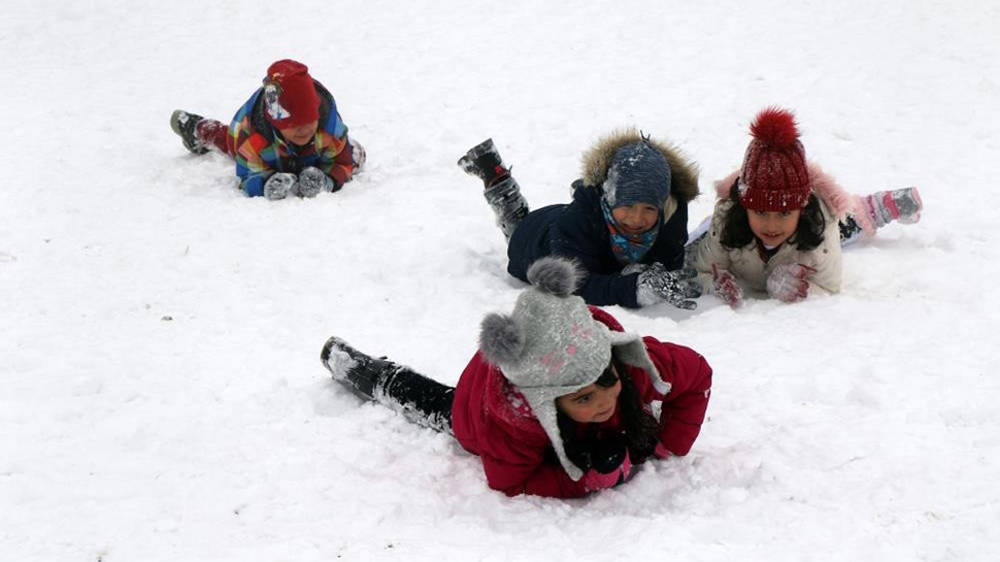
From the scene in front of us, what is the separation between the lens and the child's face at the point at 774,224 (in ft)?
13.3

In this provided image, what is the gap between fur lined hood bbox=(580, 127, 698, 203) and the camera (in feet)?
14.0

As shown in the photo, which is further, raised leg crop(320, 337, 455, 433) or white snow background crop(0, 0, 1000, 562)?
raised leg crop(320, 337, 455, 433)

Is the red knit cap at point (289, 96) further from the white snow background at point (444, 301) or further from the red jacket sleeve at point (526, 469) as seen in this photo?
the red jacket sleeve at point (526, 469)

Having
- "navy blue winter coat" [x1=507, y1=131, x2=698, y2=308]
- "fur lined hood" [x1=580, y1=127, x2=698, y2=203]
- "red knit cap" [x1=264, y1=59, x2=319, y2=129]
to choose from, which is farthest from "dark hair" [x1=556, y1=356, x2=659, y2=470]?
"red knit cap" [x1=264, y1=59, x2=319, y2=129]

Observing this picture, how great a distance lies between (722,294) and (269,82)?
3035 mm

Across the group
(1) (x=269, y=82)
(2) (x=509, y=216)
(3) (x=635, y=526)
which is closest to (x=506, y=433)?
(3) (x=635, y=526)

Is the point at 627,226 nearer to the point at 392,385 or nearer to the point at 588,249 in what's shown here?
the point at 588,249

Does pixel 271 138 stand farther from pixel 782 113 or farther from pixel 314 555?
pixel 314 555

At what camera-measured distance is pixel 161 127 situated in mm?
7129

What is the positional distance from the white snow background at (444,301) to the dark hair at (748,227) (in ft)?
0.95

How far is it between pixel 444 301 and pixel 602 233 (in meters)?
0.83

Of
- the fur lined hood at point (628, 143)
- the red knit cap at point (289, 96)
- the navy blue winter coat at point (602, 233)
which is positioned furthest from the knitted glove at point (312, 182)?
the fur lined hood at point (628, 143)

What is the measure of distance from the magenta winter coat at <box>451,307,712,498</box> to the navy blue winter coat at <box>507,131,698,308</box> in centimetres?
115

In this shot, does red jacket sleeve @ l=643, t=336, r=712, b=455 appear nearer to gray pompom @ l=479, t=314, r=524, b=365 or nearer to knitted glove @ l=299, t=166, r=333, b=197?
gray pompom @ l=479, t=314, r=524, b=365
